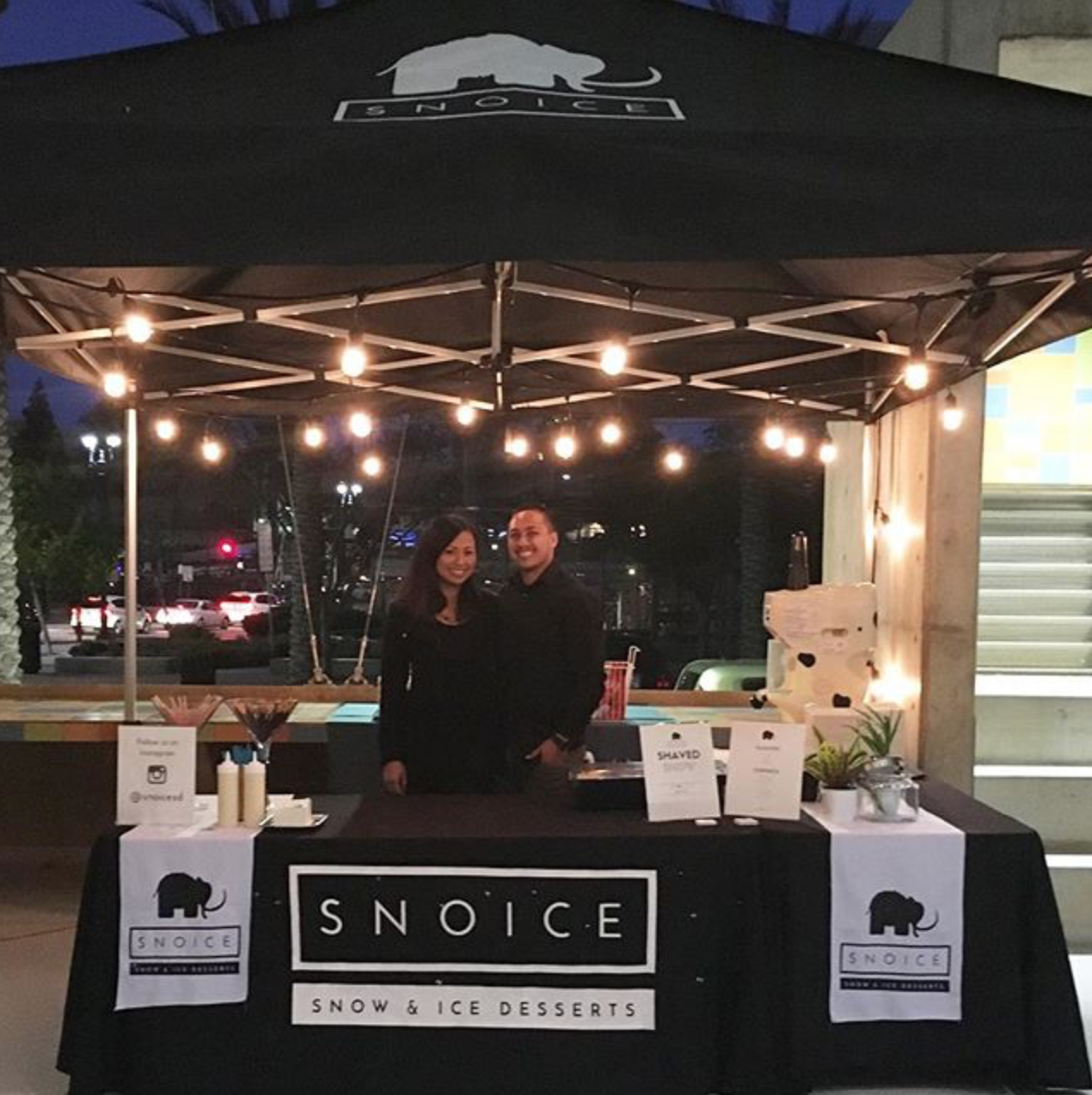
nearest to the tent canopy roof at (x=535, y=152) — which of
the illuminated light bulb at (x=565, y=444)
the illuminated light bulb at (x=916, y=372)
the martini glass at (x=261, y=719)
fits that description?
the illuminated light bulb at (x=916, y=372)

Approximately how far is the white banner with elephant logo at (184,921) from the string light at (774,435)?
10.4ft

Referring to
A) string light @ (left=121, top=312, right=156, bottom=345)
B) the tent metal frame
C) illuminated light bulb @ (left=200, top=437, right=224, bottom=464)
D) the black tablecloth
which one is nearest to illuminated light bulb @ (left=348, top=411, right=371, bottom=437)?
the tent metal frame

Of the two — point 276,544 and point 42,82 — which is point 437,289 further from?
point 276,544

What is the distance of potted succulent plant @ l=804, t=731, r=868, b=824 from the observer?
108 inches

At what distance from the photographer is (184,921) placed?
2521 millimetres

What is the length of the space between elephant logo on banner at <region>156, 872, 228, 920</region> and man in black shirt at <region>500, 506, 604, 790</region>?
43.0 inches

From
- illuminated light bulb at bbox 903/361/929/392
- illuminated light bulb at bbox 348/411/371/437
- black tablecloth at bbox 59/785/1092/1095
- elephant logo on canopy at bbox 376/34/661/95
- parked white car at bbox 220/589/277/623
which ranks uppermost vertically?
elephant logo on canopy at bbox 376/34/661/95

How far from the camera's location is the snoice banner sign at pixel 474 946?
253cm

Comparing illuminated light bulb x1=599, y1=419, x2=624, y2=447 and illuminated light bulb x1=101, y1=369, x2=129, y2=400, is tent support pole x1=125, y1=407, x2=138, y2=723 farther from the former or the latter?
illuminated light bulb x1=599, y1=419, x2=624, y2=447

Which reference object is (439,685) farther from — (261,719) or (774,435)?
(774,435)

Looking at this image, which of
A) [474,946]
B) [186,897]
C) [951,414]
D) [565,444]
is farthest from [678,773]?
[565,444]

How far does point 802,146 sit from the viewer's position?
2.00 meters

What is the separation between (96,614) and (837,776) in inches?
304

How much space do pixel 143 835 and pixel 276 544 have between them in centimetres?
614
